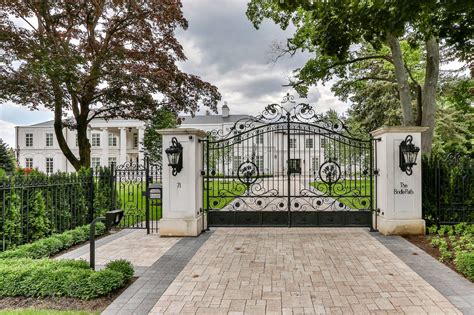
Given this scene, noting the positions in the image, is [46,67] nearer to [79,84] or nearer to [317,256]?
[79,84]

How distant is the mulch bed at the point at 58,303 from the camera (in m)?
3.74

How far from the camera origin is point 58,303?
12.6ft

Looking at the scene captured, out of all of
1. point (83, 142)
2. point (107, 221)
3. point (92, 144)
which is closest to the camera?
point (107, 221)

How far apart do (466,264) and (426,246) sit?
5.86ft

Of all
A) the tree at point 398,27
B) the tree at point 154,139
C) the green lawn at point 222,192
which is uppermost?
the tree at point 398,27

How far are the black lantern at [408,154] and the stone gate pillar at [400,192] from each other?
0.36ft

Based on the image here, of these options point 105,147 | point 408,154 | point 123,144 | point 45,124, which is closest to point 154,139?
point 408,154

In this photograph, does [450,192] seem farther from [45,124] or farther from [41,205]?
[45,124]

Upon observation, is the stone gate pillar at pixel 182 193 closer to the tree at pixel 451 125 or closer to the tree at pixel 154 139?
the tree at pixel 154 139

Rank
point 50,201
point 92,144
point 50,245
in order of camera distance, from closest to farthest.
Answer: point 50,245 < point 50,201 < point 92,144

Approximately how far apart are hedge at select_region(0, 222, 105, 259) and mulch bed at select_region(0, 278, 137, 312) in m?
1.51

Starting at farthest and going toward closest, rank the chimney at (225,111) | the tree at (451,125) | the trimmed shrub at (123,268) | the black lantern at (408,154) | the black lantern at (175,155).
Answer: the chimney at (225,111), the tree at (451,125), the black lantern at (175,155), the black lantern at (408,154), the trimmed shrub at (123,268)

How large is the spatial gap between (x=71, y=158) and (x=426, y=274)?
478 inches

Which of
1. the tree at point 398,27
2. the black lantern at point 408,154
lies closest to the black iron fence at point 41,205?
the tree at point 398,27
